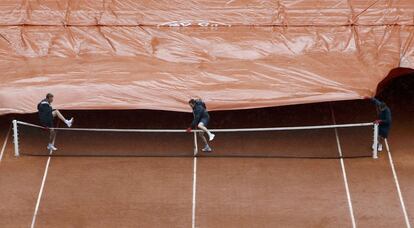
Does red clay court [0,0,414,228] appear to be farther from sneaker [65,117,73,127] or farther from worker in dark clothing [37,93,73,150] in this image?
sneaker [65,117,73,127]

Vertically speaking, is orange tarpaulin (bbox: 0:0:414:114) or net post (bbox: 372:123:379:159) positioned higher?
orange tarpaulin (bbox: 0:0:414:114)

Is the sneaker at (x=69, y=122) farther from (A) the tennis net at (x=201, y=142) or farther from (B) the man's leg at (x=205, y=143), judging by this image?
(B) the man's leg at (x=205, y=143)

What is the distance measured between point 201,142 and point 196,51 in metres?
2.52

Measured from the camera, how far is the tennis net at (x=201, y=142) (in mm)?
24844

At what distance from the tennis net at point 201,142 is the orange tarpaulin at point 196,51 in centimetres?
87

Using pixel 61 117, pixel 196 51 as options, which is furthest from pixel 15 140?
pixel 196 51

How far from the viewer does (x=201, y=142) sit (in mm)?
25188

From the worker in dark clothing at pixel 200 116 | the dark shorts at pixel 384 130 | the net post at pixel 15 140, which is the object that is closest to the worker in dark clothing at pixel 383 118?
the dark shorts at pixel 384 130

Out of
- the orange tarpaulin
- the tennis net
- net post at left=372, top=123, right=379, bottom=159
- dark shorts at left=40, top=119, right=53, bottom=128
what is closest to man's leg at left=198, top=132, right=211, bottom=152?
the tennis net

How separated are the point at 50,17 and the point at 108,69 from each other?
298 centimetres

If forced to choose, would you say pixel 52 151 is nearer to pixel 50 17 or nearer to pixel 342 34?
pixel 50 17

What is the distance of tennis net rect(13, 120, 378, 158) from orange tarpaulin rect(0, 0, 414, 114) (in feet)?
2.86

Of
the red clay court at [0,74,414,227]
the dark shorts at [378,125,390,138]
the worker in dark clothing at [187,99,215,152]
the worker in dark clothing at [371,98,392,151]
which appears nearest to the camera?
the red clay court at [0,74,414,227]

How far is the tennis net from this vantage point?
978 inches
